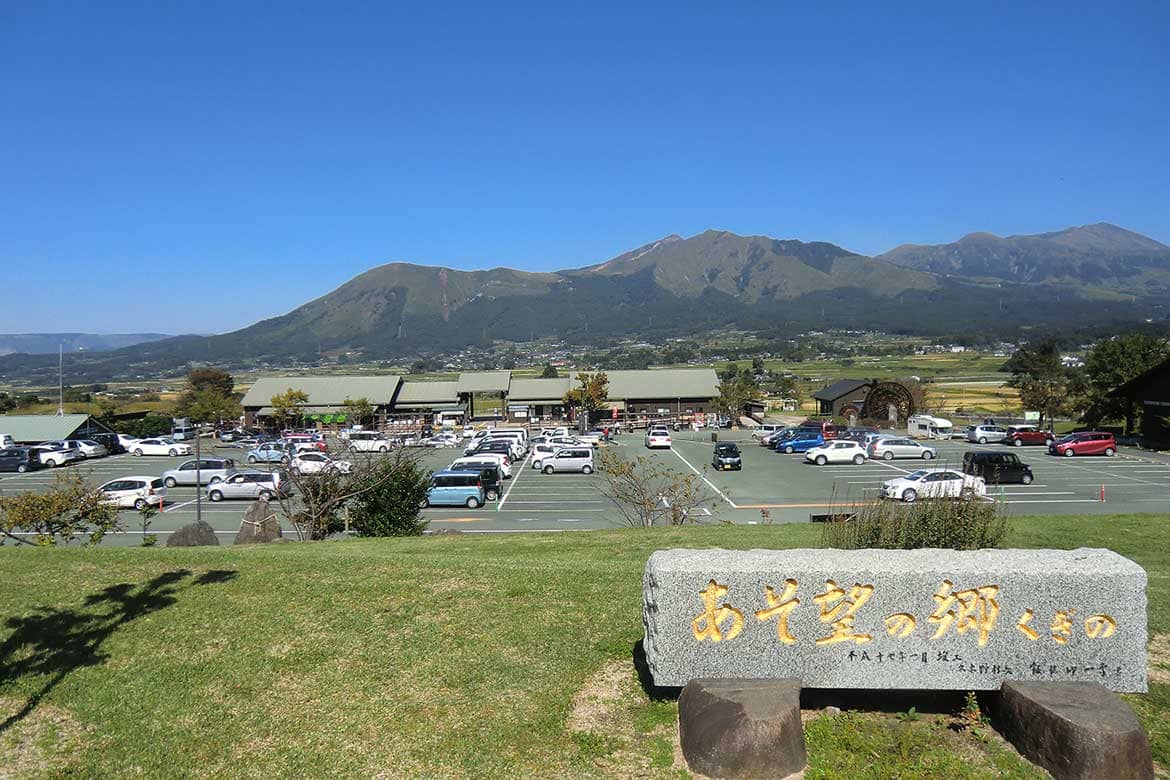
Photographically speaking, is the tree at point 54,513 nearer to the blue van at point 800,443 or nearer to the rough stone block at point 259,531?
the rough stone block at point 259,531

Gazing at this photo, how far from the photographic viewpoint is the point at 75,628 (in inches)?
327

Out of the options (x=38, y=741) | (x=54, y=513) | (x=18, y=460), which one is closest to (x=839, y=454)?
(x=54, y=513)

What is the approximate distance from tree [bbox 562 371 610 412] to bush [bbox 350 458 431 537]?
46.5 meters

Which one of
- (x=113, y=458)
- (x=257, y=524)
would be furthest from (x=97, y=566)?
(x=113, y=458)

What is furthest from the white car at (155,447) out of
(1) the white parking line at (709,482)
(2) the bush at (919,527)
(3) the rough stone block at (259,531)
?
(2) the bush at (919,527)

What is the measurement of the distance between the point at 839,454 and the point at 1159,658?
33.2m

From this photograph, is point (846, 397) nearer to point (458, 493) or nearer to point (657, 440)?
point (657, 440)

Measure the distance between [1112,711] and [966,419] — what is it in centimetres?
6205

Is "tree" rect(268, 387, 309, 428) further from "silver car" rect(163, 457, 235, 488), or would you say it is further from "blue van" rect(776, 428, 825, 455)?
"blue van" rect(776, 428, 825, 455)

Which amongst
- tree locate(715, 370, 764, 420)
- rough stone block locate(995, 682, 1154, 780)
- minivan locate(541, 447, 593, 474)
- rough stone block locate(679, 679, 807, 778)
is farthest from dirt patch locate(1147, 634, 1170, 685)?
tree locate(715, 370, 764, 420)

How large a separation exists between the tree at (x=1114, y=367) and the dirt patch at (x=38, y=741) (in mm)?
56797

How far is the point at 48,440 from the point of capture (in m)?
53.0

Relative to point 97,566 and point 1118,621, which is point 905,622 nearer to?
point 1118,621

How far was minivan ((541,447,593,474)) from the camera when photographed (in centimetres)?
3844
